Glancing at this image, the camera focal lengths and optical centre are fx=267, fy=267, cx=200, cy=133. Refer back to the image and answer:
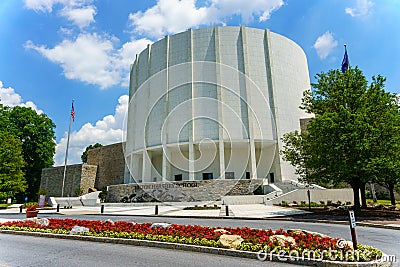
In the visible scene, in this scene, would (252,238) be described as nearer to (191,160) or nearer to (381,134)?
(381,134)

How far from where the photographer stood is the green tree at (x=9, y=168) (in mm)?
34031

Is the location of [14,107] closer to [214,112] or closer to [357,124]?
[214,112]

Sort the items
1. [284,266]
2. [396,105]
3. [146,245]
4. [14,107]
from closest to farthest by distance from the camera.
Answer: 1. [284,266]
2. [146,245]
3. [396,105]
4. [14,107]

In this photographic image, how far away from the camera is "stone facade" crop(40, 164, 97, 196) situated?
146 feet

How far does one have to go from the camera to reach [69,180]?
45406 mm

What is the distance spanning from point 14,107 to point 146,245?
51768 mm

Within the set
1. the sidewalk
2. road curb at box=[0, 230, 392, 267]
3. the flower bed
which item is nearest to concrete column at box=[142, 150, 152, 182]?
the sidewalk

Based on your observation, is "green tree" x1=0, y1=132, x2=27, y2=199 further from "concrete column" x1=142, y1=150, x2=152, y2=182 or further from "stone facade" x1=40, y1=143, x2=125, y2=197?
"concrete column" x1=142, y1=150, x2=152, y2=182

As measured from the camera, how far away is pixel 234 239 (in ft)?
24.6

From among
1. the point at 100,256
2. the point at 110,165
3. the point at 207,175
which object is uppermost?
the point at 110,165

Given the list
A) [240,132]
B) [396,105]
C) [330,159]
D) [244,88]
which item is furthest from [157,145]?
[396,105]

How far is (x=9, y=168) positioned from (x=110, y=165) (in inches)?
610

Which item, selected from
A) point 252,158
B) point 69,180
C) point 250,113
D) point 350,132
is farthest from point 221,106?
point 69,180

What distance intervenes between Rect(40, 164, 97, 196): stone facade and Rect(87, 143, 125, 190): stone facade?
5.97 ft
